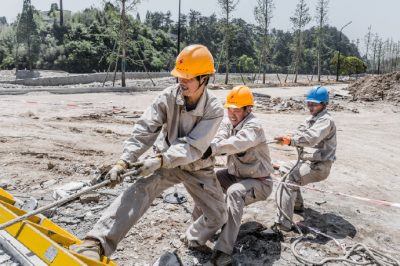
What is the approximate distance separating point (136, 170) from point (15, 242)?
1.33 meters

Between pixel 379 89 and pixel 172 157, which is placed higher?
pixel 379 89

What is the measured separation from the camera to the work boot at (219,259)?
3631 mm

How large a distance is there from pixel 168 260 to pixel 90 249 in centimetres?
109

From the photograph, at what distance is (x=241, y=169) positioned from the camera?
428cm

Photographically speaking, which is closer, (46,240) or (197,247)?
(46,240)

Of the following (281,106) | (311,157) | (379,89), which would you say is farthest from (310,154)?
(379,89)

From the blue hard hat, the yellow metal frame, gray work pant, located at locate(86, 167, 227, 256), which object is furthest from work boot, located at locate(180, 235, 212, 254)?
the blue hard hat

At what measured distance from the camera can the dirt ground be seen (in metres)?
4.16

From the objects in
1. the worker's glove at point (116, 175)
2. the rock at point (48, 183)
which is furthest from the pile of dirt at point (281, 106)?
the worker's glove at point (116, 175)

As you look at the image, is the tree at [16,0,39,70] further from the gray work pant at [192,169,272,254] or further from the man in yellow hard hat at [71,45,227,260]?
the man in yellow hard hat at [71,45,227,260]

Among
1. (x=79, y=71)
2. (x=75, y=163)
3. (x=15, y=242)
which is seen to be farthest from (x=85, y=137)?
(x=79, y=71)

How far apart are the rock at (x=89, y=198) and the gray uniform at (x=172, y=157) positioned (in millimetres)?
1711

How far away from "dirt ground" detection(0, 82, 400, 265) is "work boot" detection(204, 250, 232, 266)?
21 cm

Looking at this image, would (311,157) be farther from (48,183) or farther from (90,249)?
(48,183)
